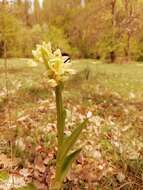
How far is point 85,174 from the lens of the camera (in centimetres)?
378

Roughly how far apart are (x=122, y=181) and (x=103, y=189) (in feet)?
0.86

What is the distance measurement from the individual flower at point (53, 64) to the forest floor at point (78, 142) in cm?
7

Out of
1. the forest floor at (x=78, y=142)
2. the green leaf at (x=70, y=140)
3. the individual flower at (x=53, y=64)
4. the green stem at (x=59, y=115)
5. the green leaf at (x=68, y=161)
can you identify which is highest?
the individual flower at (x=53, y=64)

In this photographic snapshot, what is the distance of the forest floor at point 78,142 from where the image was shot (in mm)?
3576

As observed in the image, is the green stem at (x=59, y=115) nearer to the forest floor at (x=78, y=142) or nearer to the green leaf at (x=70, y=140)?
the green leaf at (x=70, y=140)

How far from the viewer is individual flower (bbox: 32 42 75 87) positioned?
6.88 ft

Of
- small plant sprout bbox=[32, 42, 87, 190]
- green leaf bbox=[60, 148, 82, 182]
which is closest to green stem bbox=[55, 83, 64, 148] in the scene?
small plant sprout bbox=[32, 42, 87, 190]

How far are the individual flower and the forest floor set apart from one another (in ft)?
0.23

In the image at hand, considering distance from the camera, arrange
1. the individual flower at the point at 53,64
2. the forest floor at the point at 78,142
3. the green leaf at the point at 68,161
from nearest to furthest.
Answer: the individual flower at the point at 53,64
the green leaf at the point at 68,161
the forest floor at the point at 78,142

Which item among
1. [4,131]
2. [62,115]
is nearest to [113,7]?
[4,131]

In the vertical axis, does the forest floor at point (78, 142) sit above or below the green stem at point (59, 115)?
below

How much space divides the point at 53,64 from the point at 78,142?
9.02 feet

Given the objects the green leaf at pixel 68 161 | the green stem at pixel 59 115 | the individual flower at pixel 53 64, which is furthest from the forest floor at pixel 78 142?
the green leaf at pixel 68 161

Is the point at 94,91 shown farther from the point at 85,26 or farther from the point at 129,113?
the point at 85,26
